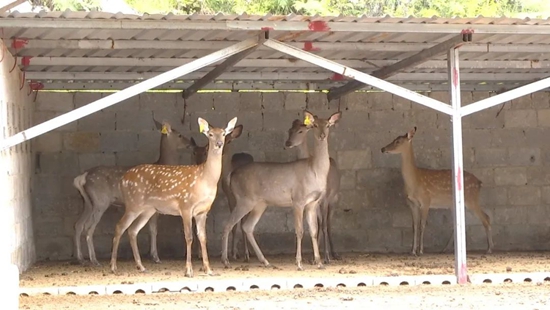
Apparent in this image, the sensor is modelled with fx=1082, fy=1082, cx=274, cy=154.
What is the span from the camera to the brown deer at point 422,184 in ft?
46.5

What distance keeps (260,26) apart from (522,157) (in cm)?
645

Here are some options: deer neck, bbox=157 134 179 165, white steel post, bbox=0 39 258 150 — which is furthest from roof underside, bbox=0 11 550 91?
deer neck, bbox=157 134 179 165

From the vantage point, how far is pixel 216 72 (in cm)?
1206

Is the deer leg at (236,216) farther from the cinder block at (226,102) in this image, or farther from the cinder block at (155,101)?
the cinder block at (155,101)

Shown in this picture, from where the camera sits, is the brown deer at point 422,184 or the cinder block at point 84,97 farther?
the brown deer at point 422,184

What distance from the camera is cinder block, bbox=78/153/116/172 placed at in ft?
46.1

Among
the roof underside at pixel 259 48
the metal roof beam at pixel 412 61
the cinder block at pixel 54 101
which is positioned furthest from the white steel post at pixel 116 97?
the cinder block at pixel 54 101

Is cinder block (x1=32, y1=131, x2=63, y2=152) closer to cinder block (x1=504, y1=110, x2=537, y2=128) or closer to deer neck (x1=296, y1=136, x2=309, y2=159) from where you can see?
deer neck (x1=296, y1=136, x2=309, y2=159)

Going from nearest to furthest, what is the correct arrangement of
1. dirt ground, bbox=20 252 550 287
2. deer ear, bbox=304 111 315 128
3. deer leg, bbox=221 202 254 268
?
dirt ground, bbox=20 252 550 287
deer ear, bbox=304 111 315 128
deer leg, bbox=221 202 254 268

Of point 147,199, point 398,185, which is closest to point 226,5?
point 398,185

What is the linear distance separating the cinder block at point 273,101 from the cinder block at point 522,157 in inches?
131

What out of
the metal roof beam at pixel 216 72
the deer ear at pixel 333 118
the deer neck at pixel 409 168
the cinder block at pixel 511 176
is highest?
the metal roof beam at pixel 216 72

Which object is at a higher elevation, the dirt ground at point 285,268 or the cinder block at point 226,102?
the cinder block at point 226,102

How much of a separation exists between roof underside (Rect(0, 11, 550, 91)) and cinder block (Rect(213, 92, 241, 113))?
0.14 m
